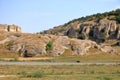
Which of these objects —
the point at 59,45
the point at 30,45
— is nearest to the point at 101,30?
the point at 59,45

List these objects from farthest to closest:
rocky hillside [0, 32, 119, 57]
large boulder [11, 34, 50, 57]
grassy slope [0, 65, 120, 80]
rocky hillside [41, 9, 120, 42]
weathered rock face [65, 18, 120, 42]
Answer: weathered rock face [65, 18, 120, 42], rocky hillside [41, 9, 120, 42], rocky hillside [0, 32, 119, 57], large boulder [11, 34, 50, 57], grassy slope [0, 65, 120, 80]

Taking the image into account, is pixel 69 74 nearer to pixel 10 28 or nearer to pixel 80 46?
pixel 80 46

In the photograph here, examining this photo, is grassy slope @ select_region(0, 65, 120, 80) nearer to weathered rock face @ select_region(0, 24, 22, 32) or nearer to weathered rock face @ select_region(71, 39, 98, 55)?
weathered rock face @ select_region(71, 39, 98, 55)

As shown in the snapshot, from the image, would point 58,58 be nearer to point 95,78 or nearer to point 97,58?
point 97,58

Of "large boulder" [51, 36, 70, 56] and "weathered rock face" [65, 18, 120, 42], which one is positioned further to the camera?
"weathered rock face" [65, 18, 120, 42]

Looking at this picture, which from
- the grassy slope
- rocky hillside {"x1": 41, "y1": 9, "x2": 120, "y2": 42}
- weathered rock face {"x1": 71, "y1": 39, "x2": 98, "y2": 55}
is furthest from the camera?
rocky hillside {"x1": 41, "y1": 9, "x2": 120, "y2": 42}

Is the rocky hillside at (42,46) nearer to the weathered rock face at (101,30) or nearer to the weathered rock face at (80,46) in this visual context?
the weathered rock face at (80,46)

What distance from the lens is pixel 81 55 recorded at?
10988cm

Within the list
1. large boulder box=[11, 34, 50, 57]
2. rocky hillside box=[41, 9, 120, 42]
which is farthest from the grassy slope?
rocky hillside box=[41, 9, 120, 42]

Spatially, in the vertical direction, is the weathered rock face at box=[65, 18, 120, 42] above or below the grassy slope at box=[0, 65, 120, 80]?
above

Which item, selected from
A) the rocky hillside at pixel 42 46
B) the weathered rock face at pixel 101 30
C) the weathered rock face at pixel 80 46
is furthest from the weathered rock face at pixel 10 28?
the weathered rock face at pixel 101 30

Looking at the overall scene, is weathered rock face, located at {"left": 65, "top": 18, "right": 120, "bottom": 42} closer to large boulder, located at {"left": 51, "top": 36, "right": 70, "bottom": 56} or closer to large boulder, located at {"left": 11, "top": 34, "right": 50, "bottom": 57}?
large boulder, located at {"left": 51, "top": 36, "right": 70, "bottom": 56}

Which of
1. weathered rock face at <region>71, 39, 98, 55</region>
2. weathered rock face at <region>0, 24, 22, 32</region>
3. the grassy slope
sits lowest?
the grassy slope

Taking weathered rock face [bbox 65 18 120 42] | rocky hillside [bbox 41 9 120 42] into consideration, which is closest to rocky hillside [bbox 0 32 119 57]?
rocky hillside [bbox 41 9 120 42]
